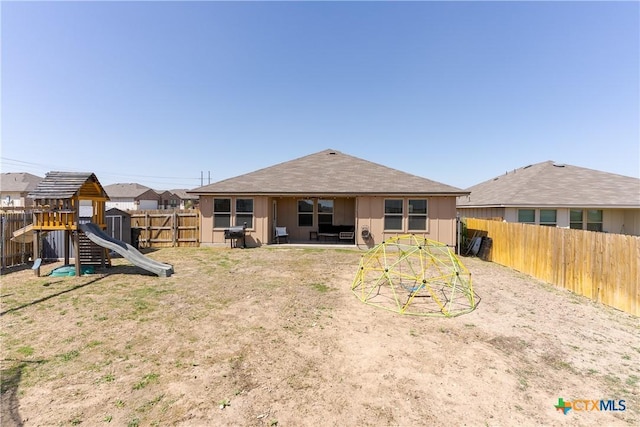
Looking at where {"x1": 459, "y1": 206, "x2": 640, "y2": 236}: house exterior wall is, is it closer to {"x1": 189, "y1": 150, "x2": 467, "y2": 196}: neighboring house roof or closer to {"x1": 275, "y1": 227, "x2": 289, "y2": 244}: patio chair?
{"x1": 189, "y1": 150, "x2": 467, "y2": 196}: neighboring house roof

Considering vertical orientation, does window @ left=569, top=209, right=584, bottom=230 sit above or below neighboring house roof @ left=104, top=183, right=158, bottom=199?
below

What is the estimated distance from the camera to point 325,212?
1680 cm

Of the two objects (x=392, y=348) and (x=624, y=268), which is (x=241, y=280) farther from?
(x=624, y=268)

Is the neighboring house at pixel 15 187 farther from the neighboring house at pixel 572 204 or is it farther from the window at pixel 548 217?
the window at pixel 548 217

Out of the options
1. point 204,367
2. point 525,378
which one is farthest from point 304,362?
point 525,378

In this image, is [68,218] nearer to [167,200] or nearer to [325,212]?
[325,212]

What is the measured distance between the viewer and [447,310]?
6.36 m

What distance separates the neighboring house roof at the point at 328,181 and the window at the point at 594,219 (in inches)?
300

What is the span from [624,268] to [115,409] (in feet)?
32.9

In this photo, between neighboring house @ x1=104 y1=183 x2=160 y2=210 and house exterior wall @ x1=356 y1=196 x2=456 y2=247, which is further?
neighboring house @ x1=104 y1=183 x2=160 y2=210

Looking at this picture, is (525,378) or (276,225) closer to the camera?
(525,378)

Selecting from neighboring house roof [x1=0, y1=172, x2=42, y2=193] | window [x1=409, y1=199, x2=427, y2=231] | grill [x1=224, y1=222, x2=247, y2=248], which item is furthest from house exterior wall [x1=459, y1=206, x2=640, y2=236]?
neighboring house roof [x1=0, y1=172, x2=42, y2=193]

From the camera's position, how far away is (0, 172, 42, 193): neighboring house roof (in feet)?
121

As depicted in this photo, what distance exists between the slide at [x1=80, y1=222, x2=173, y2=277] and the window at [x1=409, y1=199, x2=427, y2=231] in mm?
11187
